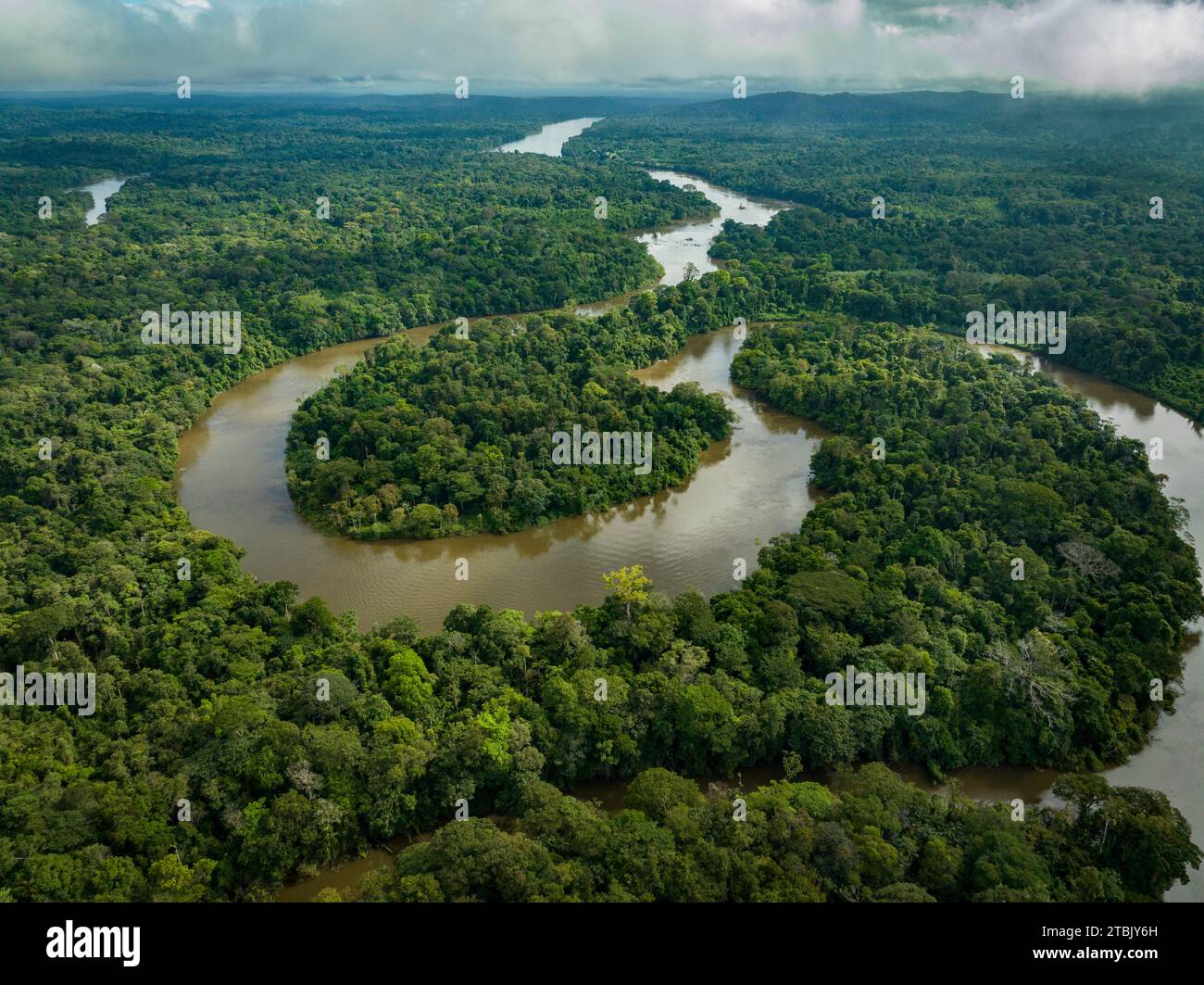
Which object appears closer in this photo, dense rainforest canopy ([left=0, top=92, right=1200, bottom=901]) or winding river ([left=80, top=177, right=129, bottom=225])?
dense rainforest canopy ([left=0, top=92, right=1200, bottom=901])

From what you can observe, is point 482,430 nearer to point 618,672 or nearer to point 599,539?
point 599,539

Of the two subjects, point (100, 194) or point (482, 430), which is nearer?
point (482, 430)

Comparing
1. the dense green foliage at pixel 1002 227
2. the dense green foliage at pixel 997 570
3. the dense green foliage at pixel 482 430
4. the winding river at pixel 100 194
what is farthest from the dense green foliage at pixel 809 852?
the winding river at pixel 100 194

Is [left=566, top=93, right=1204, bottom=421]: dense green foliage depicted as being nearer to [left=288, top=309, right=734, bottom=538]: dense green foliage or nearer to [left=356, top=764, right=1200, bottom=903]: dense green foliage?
[left=288, top=309, right=734, bottom=538]: dense green foliage

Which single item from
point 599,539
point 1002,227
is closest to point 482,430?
point 599,539

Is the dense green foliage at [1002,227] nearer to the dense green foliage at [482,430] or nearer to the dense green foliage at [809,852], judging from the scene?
the dense green foliage at [482,430]

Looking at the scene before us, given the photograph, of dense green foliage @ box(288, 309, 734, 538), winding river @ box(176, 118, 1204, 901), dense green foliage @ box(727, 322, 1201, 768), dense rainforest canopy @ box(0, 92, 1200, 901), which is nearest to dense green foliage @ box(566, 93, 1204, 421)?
winding river @ box(176, 118, 1204, 901)

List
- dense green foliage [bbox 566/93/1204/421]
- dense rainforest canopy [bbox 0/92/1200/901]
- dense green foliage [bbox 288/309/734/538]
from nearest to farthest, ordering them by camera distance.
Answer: dense rainforest canopy [bbox 0/92/1200/901], dense green foliage [bbox 288/309/734/538], dense green foliage [bbox 566/93/1204/421]

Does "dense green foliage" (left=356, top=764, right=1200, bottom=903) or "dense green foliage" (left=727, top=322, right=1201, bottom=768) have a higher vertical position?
"dense green foliage" (left=727, top=322, right=1201, bottom=768)
